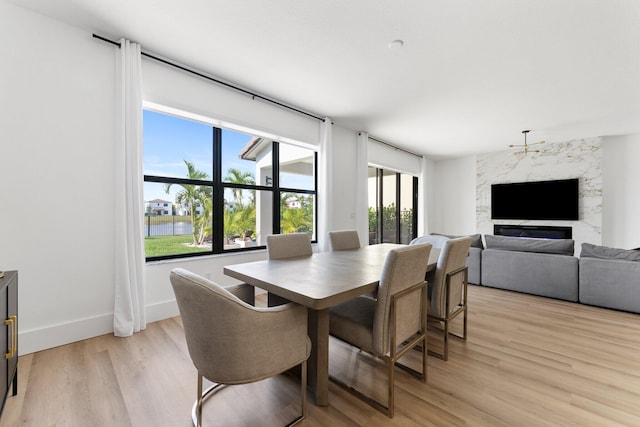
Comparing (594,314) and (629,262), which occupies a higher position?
(629,262)

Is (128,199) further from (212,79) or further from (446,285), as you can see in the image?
(446,285)

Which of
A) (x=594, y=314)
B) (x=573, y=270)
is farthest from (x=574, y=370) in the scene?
(x=573, y=270)

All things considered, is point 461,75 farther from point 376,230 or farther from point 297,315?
point 376,230

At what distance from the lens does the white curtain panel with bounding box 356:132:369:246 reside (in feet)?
16.3

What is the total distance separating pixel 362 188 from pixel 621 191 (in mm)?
4945

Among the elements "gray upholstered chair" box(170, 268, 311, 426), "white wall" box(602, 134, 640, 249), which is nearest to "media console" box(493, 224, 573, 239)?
"white wall" box(602, 134, 640, 249)

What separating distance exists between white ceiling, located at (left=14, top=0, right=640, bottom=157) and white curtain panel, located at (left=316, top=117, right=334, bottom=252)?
0.40 metres

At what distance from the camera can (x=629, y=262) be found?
3000 mm

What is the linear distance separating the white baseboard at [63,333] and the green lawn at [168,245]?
693 millimetres


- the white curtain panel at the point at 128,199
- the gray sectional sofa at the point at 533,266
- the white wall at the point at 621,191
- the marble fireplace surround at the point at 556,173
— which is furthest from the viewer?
the marble fireplace surround at the point at 556,173

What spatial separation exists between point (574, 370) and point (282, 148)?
382 cm

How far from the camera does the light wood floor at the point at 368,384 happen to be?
147 cm

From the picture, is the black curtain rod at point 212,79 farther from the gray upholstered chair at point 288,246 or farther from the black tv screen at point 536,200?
the black tv screen at point 536,200

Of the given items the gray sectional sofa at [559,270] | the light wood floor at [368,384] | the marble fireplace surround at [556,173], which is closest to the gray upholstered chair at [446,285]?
the light wood floor at [368,384]
